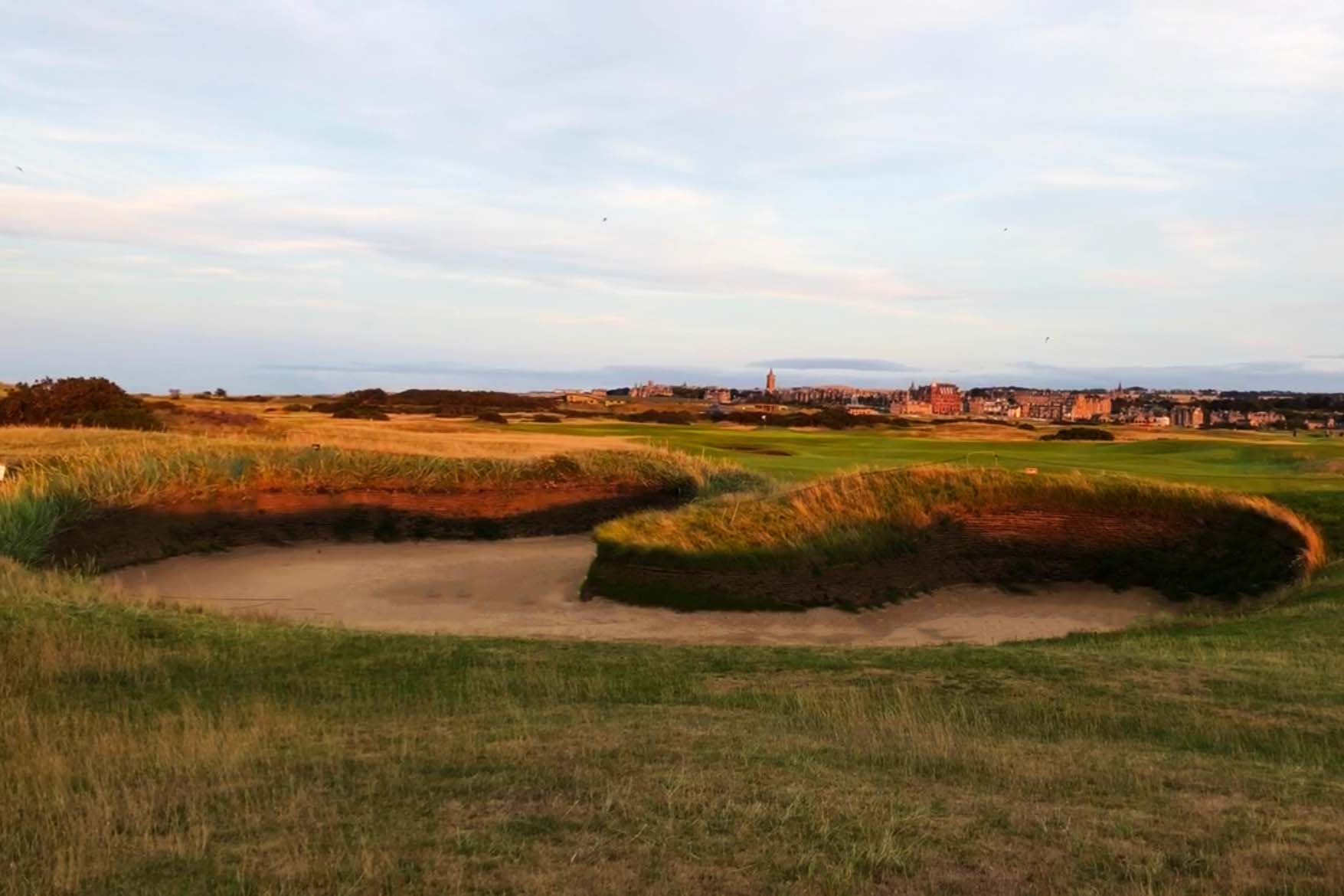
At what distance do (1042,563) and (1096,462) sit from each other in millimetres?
11620

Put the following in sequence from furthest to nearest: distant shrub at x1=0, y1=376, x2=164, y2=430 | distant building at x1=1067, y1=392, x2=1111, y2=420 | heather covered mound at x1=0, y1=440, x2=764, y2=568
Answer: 1. distant building at x1=1067, y1=392, x2=1111, y2=420
2. distant shrub at x1=0, y1=376, x2=164, y2=430
3. heather covered mound at x1=0, y1=440, x2=764, y2=568

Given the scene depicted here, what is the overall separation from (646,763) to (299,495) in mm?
16005

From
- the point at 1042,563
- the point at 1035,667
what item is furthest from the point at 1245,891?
the point at 1042,563

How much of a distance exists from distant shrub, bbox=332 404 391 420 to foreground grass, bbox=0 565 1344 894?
38018 millimetres

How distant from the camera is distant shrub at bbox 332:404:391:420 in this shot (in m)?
47.7

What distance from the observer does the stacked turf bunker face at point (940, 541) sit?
1648 centimetres

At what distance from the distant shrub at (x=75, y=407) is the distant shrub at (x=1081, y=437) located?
32.3m

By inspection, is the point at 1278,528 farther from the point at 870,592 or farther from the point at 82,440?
the point at 82,440

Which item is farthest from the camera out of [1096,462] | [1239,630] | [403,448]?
[1096,462]

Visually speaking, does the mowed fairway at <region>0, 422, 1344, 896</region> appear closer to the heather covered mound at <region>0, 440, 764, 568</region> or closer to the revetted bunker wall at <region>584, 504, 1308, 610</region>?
the revetted bunker wall at <region>584, 504, 1308, 610</region>

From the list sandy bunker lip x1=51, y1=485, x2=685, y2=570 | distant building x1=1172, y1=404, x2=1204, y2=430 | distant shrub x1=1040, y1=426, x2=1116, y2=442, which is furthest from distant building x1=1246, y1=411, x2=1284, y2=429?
sandy bunker lip x1=51, y1=485, x2=685, y2=570

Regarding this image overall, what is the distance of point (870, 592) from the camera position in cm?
1677

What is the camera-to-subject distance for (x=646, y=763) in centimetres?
587

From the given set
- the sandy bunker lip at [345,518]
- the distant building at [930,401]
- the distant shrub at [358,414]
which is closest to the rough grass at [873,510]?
the sandy bunker lip at [345,518]
